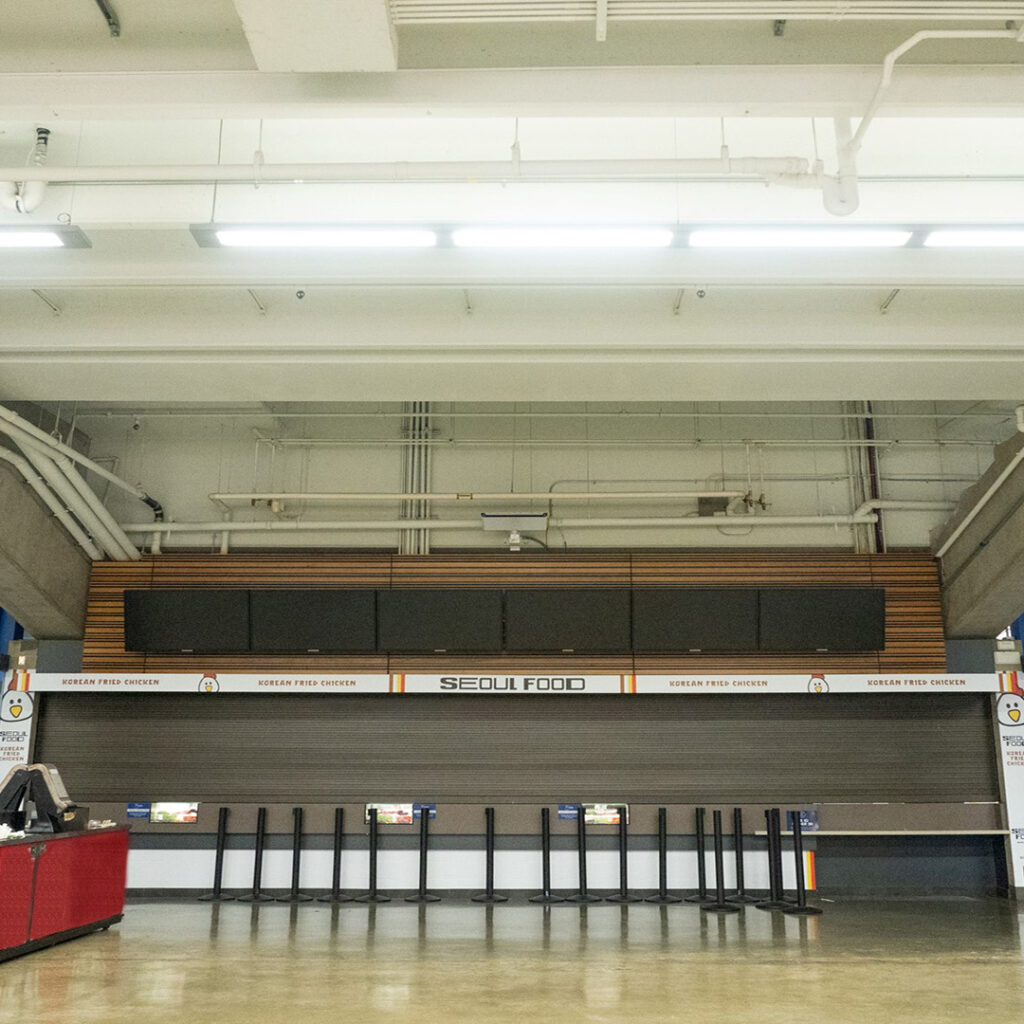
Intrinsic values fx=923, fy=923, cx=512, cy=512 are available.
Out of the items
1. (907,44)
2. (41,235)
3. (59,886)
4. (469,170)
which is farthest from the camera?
(59,886)

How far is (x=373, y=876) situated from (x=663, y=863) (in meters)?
2.74

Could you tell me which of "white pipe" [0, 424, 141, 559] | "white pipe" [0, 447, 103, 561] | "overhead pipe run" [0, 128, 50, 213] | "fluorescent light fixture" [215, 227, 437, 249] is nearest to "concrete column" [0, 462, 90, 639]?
"white pipe" [0, 447, 103, 561]

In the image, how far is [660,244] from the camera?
520 cm

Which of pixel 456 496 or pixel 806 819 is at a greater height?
pixel 456 496

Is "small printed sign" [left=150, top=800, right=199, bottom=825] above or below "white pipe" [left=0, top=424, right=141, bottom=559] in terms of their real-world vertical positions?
below

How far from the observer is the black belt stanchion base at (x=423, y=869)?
8.59 m

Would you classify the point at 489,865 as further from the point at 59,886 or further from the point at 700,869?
the point at 59,886

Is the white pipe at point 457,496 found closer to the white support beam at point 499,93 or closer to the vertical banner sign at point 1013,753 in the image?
the vertical banner sign at point 1013,753

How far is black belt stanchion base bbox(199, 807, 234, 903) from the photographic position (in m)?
8.65

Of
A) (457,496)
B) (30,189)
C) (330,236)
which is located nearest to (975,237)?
(330,236)

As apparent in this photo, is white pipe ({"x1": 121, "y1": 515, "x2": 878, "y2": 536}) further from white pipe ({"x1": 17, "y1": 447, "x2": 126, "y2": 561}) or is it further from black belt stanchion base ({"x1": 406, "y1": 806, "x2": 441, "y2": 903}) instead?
black belt stanchion base ({"x1": 406, "y1": 806, "x2": 441, "y2": 903})

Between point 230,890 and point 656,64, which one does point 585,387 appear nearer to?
point 656,64

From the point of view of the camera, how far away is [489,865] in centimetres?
877

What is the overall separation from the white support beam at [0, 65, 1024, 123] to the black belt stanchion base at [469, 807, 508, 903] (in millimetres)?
6704
